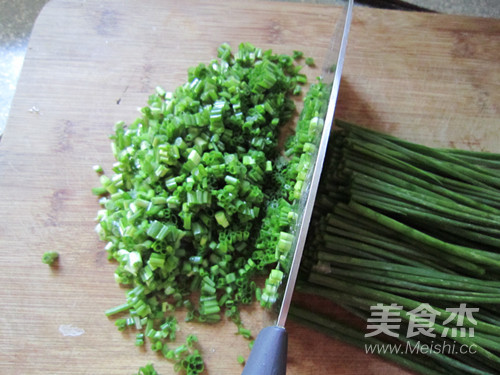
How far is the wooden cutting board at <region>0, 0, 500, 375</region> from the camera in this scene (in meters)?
1.60

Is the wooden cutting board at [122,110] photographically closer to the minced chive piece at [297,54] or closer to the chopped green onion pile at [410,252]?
the minced chive piece at [297,54]

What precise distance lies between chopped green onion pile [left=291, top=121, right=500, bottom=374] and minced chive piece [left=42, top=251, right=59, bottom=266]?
108 centimetres

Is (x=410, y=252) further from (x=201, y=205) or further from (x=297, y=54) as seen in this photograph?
(x=297, y=54)

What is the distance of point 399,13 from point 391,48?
219 mm

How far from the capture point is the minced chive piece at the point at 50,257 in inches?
65.1

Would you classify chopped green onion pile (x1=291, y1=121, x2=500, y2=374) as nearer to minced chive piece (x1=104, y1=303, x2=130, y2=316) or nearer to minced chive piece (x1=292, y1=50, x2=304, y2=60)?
minced chive piece (x1=292, y1=50, x2=304, y2=60)

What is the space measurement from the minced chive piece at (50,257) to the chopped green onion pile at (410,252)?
108 cm

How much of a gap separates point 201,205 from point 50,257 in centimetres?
72

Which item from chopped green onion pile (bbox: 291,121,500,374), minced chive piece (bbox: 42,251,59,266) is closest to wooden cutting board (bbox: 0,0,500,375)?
minced chive piece (bbox: 42,251,59,266)

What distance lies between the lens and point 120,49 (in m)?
2.01

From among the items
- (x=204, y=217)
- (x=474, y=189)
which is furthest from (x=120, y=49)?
(x=474, y=189)

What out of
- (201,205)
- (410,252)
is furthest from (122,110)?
(410,252)

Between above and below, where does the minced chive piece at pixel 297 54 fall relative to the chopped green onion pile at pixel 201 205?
above

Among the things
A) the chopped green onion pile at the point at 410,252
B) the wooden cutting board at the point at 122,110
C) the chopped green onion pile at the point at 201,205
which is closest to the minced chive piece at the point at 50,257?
the wooden cutting board at the point at 122,110
